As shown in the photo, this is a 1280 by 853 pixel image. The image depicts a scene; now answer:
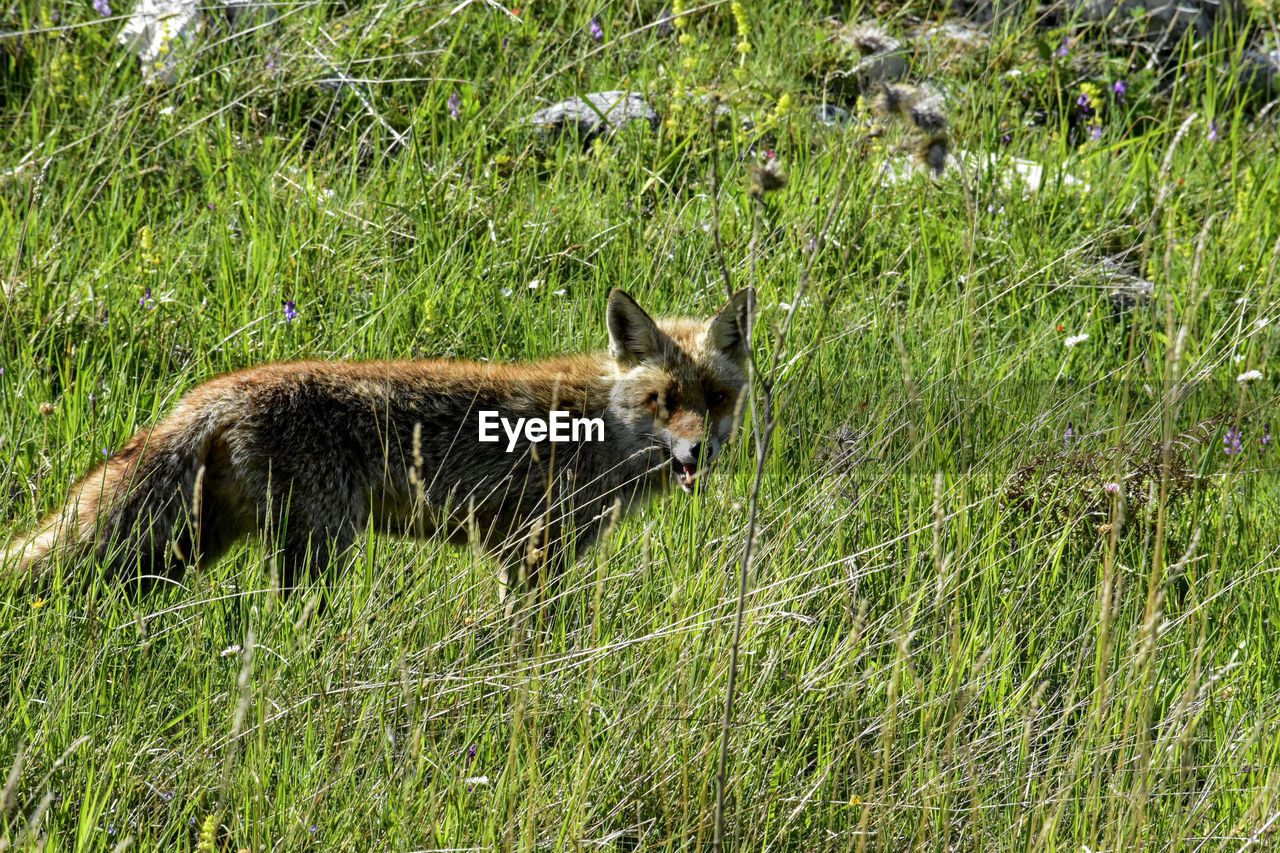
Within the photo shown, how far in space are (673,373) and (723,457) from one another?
0.41m

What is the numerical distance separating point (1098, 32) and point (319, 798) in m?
7.30

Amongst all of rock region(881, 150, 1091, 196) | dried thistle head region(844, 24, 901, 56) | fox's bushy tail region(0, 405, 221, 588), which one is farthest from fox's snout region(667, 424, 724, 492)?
dried thistle head region(844, 24, 901, 56)

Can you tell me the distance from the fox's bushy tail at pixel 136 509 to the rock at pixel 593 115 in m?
2.98

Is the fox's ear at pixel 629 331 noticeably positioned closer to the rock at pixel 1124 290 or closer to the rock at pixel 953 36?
the rock at pixel 1124 290

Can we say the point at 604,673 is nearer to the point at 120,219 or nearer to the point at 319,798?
the point at 319,798

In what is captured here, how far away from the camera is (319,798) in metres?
2.32

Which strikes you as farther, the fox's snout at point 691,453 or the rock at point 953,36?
the rock at point 953,36

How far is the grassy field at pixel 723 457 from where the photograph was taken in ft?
8.47

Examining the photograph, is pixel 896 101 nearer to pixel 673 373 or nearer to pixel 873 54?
pixel 673 373

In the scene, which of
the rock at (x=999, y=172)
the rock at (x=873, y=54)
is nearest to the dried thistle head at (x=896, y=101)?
the rock at (x=999, y=172)

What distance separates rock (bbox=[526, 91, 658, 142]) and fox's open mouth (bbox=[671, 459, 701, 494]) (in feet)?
7.70

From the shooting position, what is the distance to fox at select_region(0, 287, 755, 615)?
353 centimetres

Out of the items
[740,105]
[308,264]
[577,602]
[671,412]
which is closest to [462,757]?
[577,602]

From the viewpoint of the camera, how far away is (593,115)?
6.18 m
